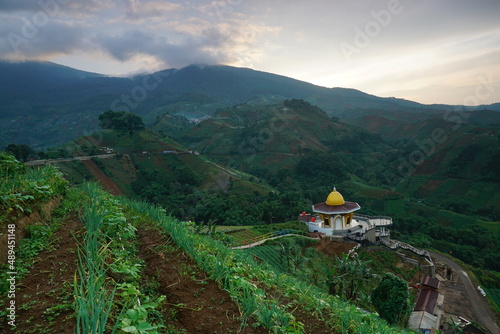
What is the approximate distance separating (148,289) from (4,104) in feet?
803

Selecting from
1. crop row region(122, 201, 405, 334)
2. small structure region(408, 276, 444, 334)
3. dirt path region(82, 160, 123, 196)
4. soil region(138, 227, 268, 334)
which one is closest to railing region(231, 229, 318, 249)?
small structure region(408, 276, 444, 334)

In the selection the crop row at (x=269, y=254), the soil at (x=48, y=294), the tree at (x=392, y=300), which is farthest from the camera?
the crop row at (x=269, y=254)

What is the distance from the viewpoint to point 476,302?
27.6m

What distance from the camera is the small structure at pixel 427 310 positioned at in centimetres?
1956

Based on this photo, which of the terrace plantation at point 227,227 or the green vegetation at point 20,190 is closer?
the terrace plantation at point 227,227

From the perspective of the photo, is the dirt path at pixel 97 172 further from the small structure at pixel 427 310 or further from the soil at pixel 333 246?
the small structure at pixel 427 310

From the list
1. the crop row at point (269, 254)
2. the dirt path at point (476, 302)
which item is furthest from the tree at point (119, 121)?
the dirt path at point (476, 302)

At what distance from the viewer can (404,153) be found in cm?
9406

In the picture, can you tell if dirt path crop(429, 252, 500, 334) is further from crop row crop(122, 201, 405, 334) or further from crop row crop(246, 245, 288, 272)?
crop row crop(122, 201, 405, 334)

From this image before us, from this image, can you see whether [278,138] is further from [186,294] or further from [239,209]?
[186,294]

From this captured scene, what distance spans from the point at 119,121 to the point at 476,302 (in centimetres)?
7726

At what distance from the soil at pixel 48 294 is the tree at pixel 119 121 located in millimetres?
75404

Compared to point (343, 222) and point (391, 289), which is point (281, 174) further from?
point (391, 289)

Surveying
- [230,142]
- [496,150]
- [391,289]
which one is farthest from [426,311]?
[230,142]
